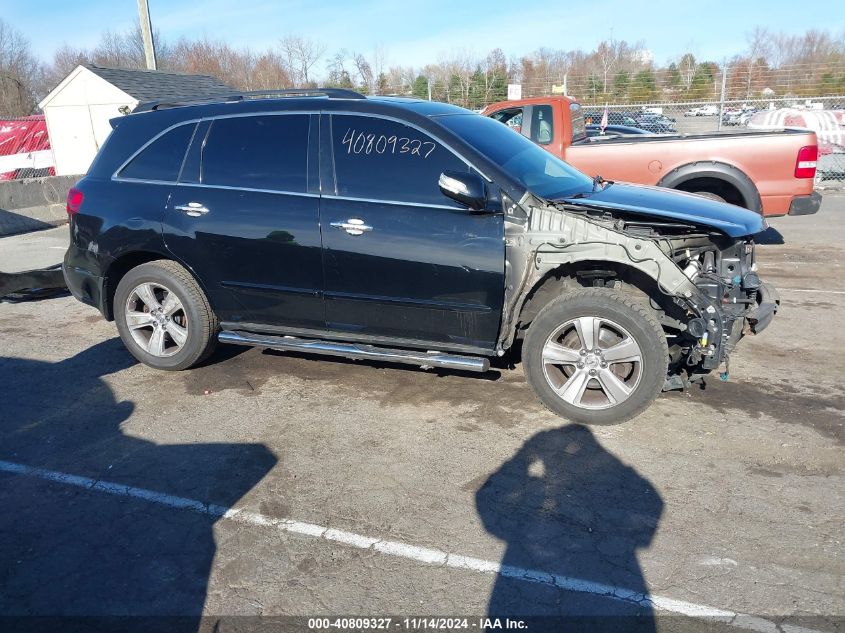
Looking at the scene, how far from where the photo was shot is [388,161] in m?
4.54

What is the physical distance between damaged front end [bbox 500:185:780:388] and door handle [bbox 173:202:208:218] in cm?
220

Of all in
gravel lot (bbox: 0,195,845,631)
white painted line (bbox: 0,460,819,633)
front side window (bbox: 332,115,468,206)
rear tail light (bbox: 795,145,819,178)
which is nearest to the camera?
white painted line (bbox: 0,460,819,633)

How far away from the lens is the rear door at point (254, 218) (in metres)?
4.71

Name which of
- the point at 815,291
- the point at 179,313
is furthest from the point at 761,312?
the point at 179,313

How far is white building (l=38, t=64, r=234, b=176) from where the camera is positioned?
66.4 feet

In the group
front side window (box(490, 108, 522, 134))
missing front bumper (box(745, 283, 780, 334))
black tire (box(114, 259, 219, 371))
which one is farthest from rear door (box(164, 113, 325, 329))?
front side window (box(490, 108, 522, 134))

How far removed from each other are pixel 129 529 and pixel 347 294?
1.99 m

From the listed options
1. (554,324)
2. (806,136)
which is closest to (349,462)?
(554,324)

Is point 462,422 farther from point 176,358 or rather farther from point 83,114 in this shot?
point 83,114

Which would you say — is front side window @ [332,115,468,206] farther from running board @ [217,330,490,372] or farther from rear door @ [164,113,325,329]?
running board @ [217,330,490,372]

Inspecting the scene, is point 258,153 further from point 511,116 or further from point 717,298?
point 511,116

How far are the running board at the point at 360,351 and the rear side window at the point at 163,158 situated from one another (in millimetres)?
1269

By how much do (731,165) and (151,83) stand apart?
60.3 feet

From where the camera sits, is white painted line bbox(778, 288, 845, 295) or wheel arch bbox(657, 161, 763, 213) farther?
wheel arch bbox(657, 161, 763, 213)
